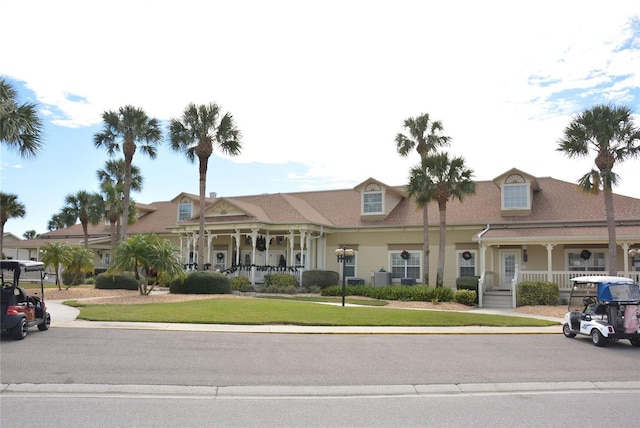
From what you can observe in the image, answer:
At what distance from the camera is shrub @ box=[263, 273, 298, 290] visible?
31.0m

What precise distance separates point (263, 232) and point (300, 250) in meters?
2.67

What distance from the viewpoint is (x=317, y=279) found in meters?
31.1

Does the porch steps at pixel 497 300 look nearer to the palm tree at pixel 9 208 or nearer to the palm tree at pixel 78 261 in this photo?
the palm tree at pixel 78 261

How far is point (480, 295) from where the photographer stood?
26156 mm

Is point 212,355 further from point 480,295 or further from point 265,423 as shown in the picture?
point 480,295

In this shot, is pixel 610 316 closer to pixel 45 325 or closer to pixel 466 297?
pixel 466 297

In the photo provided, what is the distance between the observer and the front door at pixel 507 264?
29438mm

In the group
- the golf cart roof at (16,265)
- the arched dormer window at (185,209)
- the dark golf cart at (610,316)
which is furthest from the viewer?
the arched dormer window at (185,209)

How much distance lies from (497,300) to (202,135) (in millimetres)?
18348

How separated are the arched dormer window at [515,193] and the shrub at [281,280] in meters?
12.8

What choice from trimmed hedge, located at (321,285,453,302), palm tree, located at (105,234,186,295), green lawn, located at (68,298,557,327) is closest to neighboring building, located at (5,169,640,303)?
trimmed hedge, located at (321,285,453,302)

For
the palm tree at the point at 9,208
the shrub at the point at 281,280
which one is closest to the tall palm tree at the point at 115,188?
the palm tree at the point at 9,208

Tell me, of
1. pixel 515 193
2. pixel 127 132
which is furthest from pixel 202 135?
pixel 515 193

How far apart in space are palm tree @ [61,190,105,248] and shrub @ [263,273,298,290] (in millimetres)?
16173
